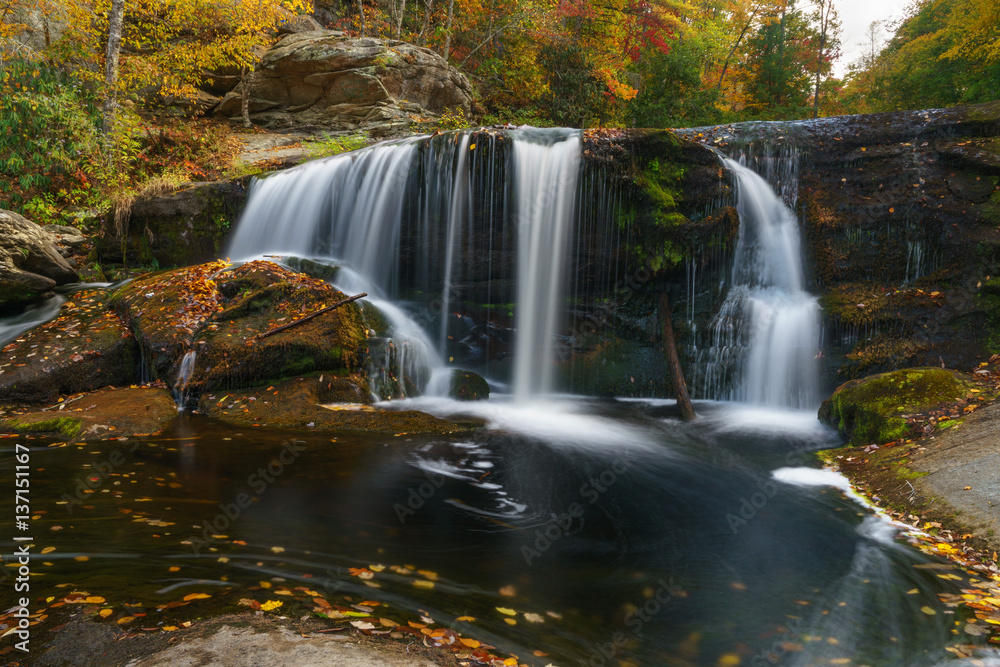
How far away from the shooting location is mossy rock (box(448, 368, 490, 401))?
8.42m

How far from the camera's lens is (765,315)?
877cm

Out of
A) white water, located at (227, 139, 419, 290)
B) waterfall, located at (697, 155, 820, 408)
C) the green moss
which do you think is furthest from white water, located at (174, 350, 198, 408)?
waterfall, located at (697, 155, 820, 408)

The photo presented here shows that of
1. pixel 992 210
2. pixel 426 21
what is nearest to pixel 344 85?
pixel 426 21

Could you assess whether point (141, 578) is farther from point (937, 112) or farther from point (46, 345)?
point (937, 112)

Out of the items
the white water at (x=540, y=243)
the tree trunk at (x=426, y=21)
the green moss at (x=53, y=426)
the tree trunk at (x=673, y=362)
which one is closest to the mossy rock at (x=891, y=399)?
the tree trunk at (x=673, y=362)

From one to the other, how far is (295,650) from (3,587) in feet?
4.95

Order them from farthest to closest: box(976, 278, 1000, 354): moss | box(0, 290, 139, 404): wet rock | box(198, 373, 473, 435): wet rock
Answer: box(976, 278, 1000, 354): moss < box(0, 290, 139, 404): wet rock < box(198, 373, 473, 435): wet rock

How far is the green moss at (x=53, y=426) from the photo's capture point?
5.43 metres

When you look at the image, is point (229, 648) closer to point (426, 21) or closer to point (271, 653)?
point (271, 653)

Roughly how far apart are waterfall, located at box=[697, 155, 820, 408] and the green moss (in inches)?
344

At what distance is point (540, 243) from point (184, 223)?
25.1 ft

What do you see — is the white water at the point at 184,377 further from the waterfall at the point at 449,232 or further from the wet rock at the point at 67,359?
the waterfall at the point at 449,232

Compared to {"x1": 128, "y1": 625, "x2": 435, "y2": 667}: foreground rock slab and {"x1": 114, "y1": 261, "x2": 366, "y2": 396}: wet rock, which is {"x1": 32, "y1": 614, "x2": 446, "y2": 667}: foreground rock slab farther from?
{"x1": 114, "y1": 261, "x2": 366, "y2": 396}: wet rock

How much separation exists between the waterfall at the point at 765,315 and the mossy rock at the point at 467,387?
384cm
